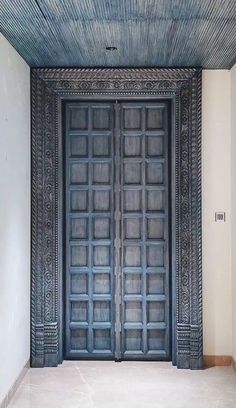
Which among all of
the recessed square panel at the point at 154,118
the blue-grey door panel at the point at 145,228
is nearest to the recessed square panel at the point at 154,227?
the blue-grey door panel at the point at 145,228

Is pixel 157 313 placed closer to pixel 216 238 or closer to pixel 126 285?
pixel 126 285

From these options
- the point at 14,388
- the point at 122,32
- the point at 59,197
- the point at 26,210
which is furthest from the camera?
the point at 59,197

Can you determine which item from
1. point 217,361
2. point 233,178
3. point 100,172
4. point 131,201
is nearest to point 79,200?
point 100,172

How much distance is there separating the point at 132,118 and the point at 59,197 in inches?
39.2

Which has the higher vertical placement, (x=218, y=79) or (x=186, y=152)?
(x=218, y=79)

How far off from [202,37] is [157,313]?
8.23 ft

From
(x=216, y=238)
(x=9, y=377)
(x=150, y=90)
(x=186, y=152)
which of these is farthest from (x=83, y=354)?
(x=150, y=90)

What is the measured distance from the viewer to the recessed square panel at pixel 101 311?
5285 mm

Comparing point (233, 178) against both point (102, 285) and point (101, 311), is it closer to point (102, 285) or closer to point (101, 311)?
point (102, 285)

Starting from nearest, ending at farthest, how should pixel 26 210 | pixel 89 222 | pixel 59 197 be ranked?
pixel 26 210, pixel 59 197, pixel 89 222

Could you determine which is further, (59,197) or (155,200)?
(155,200)

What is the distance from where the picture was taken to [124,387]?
4.57 meters

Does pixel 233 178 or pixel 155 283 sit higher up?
pixel 233 178

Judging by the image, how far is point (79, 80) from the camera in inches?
200
